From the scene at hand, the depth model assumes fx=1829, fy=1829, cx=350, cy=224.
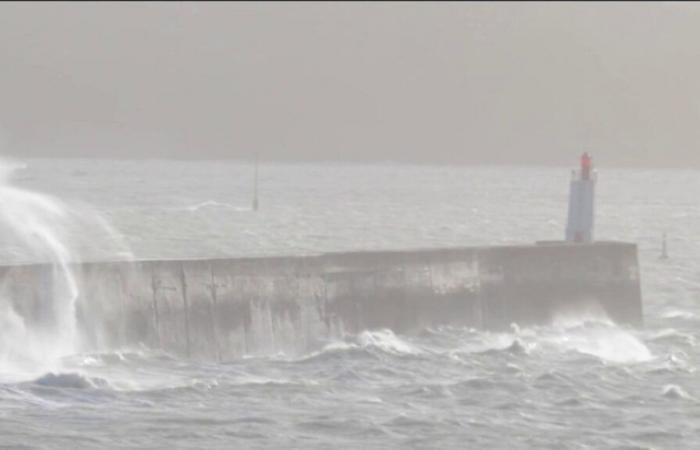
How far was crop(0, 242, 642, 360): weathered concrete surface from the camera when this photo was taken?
25188 mm

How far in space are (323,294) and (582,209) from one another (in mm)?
6594

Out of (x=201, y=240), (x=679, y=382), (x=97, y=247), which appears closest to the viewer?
(x=679, y=382)

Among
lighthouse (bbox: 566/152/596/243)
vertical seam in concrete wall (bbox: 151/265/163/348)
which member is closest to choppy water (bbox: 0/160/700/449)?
vertical seam in concrete wall (bbox: 151/265/163/348)

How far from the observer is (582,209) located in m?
32.2

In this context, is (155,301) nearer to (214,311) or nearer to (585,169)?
(214,311)

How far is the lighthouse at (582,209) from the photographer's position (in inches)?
1264

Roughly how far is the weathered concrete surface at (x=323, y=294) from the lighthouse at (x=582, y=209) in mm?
934

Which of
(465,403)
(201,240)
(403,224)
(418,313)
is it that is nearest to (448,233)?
(403,224)

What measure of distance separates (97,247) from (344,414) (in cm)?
3455

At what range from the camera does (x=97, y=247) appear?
56.4 metres

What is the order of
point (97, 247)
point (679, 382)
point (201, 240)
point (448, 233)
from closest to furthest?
point (679, 382) → point (97, 247) → point (201, 240) → point (448, 233)

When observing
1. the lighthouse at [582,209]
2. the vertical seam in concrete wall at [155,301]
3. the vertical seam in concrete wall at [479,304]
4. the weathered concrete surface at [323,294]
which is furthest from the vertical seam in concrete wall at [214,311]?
the lighthouse at [582,209]

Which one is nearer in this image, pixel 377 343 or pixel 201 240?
pixel 377 343

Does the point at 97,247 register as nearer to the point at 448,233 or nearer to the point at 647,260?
the point at 647,260
